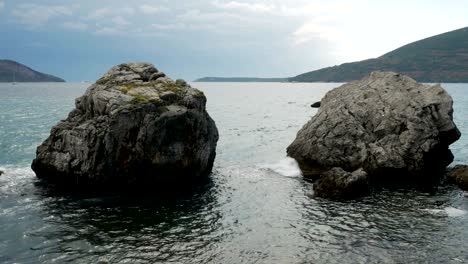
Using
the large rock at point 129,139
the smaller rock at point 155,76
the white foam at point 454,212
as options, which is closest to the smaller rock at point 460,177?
the white foam at point 454,212

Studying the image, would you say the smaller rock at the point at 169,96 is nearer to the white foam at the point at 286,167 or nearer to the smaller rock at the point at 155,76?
the smaller rock at the point at 155,76

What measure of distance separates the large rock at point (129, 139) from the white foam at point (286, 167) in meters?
8.81

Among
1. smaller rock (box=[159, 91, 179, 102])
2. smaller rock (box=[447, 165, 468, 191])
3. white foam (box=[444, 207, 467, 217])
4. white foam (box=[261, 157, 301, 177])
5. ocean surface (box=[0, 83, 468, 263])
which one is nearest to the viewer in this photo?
ocean surface (box=[0, 83, 468, 263])

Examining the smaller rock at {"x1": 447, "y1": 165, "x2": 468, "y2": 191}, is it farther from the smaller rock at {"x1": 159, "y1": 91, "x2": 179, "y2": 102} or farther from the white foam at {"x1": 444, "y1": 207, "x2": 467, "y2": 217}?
the smaller rock at {"x1": 159, "y1": 91, "x2": 179, "y2": 102}

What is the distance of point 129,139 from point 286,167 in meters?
17.9

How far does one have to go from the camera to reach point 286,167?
137 feet

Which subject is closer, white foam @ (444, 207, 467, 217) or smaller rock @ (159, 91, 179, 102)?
white foam @ (444, 207, 467, 217)

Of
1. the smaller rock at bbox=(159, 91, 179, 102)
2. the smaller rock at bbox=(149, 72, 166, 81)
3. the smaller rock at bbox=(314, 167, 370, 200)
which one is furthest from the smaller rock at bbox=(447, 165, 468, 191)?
the smaller rock at bbox=(149, 72, 166, 81)

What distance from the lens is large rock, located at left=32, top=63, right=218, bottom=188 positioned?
105ft

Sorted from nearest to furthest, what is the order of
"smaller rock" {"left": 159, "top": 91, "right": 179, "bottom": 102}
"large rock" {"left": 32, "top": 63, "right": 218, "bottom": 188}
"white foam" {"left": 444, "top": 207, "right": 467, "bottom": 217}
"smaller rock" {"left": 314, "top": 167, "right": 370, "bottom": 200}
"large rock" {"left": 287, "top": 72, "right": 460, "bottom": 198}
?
"white foam" {"left": 444, "top": 207, "right": 467, "bottom": 217} < "smaller rock" {"left": 314, "top": 167, "right": 370, "bottom": 200} < "large rock" {"left": 32, "top": 63, "right": 218, "bottom": 188} < "smaller rock" {"left": 159, "top": 91, "right": 179, "bottom": 102} < "large rock" {"left": 287, "top": 72, "right": 460, "bottom": 198}

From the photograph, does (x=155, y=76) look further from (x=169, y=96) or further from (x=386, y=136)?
(x=386, y=136)

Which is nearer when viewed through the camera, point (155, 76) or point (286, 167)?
point (155, 76)

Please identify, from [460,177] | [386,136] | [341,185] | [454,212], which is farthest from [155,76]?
[460,177]

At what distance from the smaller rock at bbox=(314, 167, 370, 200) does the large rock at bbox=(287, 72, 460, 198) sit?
441 centimetres
